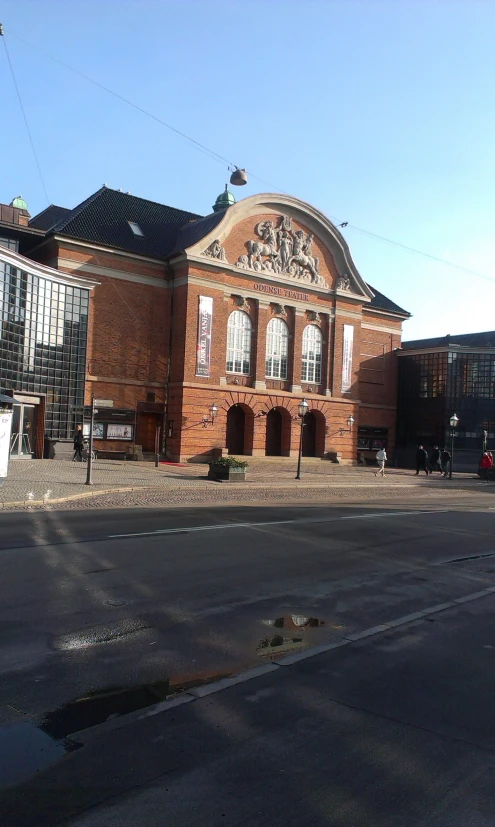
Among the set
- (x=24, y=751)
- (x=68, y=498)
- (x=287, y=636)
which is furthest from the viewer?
(x=68, y=498)

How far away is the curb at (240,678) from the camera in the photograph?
13.5ft

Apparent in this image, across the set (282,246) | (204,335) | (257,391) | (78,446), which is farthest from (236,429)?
(78,446)

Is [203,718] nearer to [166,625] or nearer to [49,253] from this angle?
[166,625]

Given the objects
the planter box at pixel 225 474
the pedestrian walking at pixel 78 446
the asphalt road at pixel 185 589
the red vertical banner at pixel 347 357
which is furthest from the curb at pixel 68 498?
the red vertical banner at pixel 347 357

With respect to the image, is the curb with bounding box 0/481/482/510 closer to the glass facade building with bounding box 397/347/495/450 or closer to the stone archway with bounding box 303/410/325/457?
the stone archway with bounding box 303/410/325/457

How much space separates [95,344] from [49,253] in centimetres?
518

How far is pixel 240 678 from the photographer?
5.06 m

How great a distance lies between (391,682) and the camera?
5137 millimetres

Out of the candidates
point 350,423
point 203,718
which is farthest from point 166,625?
point 350,423

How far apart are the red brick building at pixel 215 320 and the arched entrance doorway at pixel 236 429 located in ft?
0.22

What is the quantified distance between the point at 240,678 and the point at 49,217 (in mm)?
41881

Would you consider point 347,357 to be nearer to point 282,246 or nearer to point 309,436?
point 309,436

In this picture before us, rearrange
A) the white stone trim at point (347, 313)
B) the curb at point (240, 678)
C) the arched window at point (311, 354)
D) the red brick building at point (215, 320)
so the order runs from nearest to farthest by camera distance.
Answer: the curb at point (240, 678) < the red brick building at point (215, 320) < the arched window at point (311, 354) < the white stone trim at point (347, 313)

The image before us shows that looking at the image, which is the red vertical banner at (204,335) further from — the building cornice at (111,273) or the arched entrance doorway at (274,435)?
the arched entrance doorway at (274,435)
